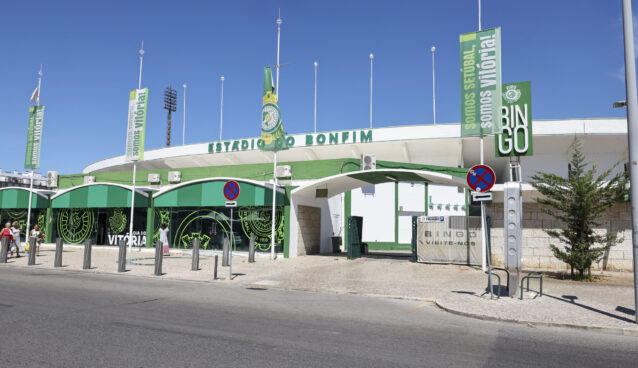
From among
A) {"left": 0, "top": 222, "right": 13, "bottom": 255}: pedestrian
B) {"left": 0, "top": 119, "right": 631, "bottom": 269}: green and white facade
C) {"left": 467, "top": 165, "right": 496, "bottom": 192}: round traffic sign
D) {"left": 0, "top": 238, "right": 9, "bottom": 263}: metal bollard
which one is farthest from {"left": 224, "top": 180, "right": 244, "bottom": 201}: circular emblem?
{"left": 0, "top": 222, "right": 13, "bottom": 255}: pedestrian

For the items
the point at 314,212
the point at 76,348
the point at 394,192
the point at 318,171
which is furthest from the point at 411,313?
the point at 394,192

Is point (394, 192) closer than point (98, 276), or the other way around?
point (98, 276)

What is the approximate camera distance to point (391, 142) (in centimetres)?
3638

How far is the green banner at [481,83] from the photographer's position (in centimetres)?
1396

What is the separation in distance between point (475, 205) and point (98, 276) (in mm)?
14819

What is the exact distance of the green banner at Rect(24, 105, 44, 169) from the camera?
27.5 m

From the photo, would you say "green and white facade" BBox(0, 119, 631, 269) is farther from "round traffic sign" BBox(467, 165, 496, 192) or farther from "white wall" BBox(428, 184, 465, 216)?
"round traffic sign" BBox(467, 165, 496, 192)

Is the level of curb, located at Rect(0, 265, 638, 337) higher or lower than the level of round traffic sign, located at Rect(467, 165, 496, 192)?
lower

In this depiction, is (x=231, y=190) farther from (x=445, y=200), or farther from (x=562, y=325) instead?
(x=445, y=200)

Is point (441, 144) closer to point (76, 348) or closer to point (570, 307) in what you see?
point (570, 307)

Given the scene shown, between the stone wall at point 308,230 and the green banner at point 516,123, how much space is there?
972cm

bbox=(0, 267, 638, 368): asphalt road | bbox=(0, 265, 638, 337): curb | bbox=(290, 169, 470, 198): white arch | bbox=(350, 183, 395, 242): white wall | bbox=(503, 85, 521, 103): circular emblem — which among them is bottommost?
bbox=(0, 265, 638, 337): curb

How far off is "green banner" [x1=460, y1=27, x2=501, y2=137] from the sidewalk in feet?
15.8

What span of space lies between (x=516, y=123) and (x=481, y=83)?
12.2 ft
